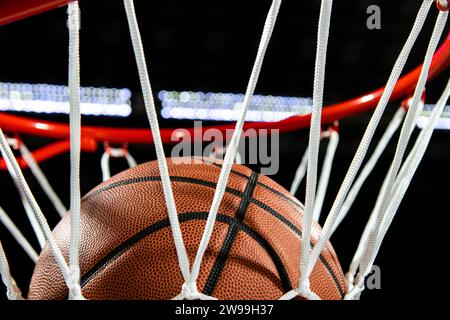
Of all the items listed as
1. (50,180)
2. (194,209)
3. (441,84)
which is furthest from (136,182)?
(441,84)

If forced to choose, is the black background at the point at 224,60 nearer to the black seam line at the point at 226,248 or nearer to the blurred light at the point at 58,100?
the blurred light at the point at 58,100

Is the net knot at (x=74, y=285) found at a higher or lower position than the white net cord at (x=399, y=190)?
lower

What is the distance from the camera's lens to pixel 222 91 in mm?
3391

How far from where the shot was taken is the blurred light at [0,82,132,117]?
329 centimetres

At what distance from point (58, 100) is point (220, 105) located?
1016 millimetres

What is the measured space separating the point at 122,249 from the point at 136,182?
0.16 m

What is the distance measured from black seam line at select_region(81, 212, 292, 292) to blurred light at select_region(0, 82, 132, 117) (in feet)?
8.30

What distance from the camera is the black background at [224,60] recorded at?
312 cm

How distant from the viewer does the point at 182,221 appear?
877mm

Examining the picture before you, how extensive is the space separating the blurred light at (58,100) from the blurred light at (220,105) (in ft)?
0.87

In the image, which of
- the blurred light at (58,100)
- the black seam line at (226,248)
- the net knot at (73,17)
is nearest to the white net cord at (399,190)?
the black seam line at (226,248)

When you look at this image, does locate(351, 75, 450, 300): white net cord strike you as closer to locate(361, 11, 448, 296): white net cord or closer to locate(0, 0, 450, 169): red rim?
locate(361, 11, 448, 296): white net cord

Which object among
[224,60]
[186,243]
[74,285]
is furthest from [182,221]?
[224,60]

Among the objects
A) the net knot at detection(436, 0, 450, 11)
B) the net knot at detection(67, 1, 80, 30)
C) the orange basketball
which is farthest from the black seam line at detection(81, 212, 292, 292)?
the net knot at detection(436, 0, 450, 11)
